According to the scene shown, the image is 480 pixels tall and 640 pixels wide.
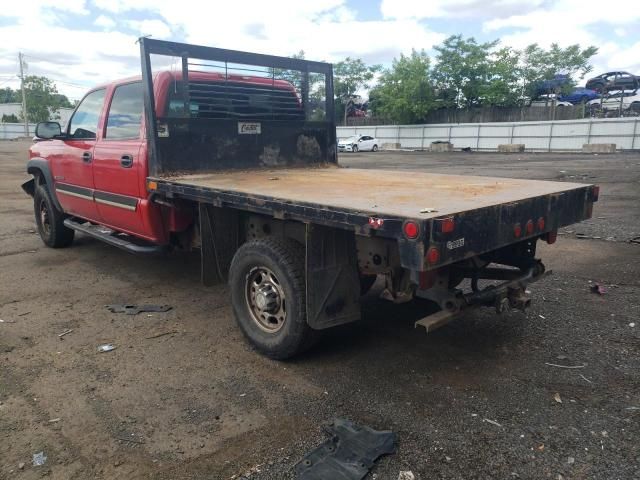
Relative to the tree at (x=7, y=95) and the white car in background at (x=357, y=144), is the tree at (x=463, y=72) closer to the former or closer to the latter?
the white car in background at (x=357, y=144)

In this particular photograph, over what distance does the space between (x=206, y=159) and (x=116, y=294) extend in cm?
172

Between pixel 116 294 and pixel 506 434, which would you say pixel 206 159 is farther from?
pixel 506 434

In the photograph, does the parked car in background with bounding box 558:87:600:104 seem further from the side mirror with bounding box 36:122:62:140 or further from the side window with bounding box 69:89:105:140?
the side mirror with bounding box 36:122:62:140

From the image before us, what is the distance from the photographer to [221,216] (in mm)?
4227

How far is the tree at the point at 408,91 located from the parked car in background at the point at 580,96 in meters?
10.1

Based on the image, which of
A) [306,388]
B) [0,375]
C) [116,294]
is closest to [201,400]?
[306,388]

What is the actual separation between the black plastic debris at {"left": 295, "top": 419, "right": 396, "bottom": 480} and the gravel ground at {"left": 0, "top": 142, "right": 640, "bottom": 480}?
0.08 m

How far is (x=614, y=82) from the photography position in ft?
109

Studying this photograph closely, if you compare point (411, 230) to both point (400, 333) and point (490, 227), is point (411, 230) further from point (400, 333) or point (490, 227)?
point (400, 333)

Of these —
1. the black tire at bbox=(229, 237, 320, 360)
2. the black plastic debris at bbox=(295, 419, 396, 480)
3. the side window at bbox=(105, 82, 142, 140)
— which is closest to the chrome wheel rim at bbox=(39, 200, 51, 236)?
the side window at bbox=(105, 82, 142, 140)

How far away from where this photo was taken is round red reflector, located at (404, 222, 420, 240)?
8.40 ft

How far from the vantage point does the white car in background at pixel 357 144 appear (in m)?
38.9

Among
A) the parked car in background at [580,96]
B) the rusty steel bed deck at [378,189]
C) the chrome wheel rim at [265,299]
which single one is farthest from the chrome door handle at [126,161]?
the parked car in background at [580,96]

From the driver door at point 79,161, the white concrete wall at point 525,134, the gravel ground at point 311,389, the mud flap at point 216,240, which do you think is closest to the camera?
the gravel ground at point 311,389
